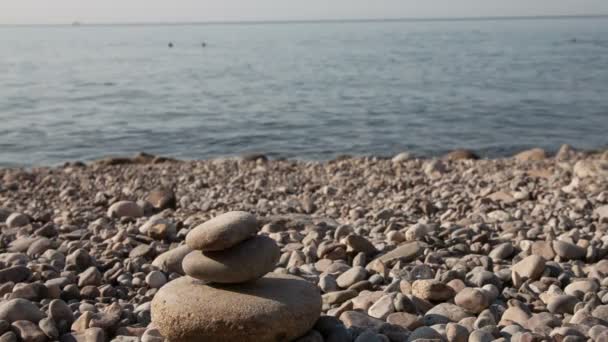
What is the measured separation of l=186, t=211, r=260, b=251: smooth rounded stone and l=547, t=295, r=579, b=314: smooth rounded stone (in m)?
2.08

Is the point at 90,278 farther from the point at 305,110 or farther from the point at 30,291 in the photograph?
the point at 305,110

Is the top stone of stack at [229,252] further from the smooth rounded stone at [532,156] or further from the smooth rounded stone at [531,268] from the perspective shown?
the smooth rounded stone at [532,156]

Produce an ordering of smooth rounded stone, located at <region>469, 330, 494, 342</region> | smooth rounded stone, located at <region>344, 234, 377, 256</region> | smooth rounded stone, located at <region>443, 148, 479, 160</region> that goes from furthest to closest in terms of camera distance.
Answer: smooth rounded stone, located at <region>443, 148, 479, 160</region>
smooth rounded stone, located at <region>344, 234, 377, 256</region>
smooth rounded stone, located at <region>469, 330, 494, 342</region>

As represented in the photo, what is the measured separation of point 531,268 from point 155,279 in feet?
9.48

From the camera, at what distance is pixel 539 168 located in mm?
11445

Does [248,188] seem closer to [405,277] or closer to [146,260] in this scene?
[146,260]

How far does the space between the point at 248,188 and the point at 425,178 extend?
2941 millimetres

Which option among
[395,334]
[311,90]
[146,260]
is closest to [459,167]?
[146,260]

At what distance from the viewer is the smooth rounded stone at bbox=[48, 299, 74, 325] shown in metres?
4.26

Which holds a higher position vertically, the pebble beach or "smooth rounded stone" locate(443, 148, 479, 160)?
the pebble beach

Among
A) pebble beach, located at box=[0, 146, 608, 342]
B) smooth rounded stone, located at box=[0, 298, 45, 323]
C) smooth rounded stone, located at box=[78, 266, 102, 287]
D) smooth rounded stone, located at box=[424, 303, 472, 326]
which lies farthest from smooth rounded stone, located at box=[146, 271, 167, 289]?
smooth rounded stone, located at box=[424, 303, 472, 326]

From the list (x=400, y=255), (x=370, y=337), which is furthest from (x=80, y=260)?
(x=370, y=337)

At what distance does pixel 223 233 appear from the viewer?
12.0ft

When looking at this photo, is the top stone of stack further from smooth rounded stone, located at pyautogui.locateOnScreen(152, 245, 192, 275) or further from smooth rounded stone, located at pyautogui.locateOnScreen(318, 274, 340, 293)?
smooth rounded stone, located at pyautogui.locateOnScreen(152, 245, 192, 275)
